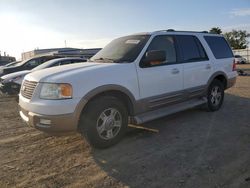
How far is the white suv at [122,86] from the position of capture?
4.16 meters

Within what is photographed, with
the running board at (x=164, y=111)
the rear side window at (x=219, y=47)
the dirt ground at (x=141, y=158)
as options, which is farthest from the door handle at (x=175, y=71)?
the rear side window at (x=219, y=47)

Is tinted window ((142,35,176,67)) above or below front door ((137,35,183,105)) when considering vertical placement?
above

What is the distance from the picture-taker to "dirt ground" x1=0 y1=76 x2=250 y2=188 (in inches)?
139

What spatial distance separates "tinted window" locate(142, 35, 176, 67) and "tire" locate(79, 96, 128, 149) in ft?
4.88

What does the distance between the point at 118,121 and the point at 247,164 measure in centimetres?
212

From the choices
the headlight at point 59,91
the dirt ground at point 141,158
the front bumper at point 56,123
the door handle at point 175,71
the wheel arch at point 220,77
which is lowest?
the dirt ground at point 141,158

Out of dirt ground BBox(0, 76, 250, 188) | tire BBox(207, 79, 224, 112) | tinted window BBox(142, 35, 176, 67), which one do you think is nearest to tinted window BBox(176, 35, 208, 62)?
tinted window BBox(142, 35, 176, 67)

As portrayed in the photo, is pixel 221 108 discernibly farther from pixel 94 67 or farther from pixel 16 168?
pixel 16 168

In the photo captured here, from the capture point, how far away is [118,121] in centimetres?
478

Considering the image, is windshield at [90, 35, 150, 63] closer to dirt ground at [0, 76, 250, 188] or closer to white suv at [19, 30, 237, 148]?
white suv at [19, 30, 237, 148]

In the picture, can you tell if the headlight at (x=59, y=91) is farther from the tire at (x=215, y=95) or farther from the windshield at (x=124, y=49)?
the tire at (x=215, y=95)

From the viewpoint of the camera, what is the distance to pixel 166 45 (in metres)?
5.78

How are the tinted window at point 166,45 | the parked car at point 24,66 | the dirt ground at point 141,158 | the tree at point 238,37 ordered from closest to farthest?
the dirt ground at point 141,158 → the tinted window at point 166,45 → the parked car at point 24,66 → the tree at point 238,37

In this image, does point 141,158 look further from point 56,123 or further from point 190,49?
point 190,49
